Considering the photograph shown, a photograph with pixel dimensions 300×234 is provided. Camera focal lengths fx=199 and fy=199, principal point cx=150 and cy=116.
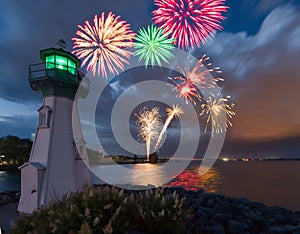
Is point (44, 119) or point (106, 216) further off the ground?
point (44, 119)

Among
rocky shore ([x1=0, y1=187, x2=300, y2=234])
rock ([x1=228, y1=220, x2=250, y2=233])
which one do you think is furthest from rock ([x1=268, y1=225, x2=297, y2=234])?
rock ([x1=228, y1=220, x2=250, y2=233])

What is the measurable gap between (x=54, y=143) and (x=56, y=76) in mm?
4819

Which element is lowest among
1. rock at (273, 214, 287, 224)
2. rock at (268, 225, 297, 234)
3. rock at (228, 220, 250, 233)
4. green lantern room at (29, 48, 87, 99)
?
rock at (273, 214, 287, 224)

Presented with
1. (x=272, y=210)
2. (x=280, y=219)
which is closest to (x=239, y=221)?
(x=280, y=219)

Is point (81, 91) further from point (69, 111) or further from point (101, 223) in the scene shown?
point (101, 223)

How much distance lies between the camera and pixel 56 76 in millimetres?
14453

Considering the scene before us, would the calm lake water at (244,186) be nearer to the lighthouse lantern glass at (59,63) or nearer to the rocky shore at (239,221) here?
the rocky shore at (239,221)

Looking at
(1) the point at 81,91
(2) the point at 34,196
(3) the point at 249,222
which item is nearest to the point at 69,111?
(1) the point at 81,91

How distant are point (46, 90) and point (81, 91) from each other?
258 cm

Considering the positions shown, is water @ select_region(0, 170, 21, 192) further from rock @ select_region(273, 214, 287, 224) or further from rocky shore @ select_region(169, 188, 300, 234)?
rock @ select_region(273, 214, 287, 224)

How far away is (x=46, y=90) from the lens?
Result: 1470cm

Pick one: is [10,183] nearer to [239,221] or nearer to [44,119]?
[44,119]

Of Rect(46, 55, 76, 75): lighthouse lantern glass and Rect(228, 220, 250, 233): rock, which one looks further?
Rect(46, 55, 76, 75): lighthouse lantern glass

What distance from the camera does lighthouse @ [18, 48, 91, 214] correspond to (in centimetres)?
1316
